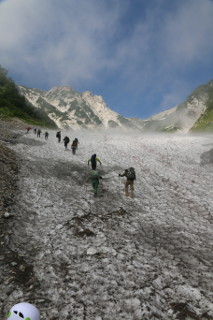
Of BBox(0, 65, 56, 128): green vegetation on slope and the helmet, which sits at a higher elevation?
BBox(0, 65, 56, 128): green vegetation on slope

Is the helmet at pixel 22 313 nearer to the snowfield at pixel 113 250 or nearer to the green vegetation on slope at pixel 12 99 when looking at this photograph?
the snowfield at pixel 113 250

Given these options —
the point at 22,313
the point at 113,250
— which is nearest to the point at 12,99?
the point at 113,250

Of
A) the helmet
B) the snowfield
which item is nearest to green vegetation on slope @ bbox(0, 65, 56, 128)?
the snowfield

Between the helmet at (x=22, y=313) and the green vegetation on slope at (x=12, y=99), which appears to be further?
the green vegetation on slope at (x=12, y=99)

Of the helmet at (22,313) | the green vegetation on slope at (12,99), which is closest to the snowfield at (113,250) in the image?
the helmet at (22,313)

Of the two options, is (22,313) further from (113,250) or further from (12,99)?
(12,99)

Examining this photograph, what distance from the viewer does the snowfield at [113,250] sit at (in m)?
6.99

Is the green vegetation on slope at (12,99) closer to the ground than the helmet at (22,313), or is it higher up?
higher up

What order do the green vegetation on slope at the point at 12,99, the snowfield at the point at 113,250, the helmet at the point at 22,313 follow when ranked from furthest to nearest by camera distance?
1. the green vegetation on slope at the point at 12,99
2. the snowfield at the point at 113,250
3. the helmet at the point at 22,313

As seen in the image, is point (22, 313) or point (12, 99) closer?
point (22, 313)

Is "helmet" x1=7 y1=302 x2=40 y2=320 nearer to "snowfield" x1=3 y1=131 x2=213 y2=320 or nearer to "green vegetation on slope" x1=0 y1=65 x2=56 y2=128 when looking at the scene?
"snowfield" x1=3 y1=131 x2=213 y2=320

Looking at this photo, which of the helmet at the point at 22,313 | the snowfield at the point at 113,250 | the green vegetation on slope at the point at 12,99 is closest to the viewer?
the helmet at the point at 22,313

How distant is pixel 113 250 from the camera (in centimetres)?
970

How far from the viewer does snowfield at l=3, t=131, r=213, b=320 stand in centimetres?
699
